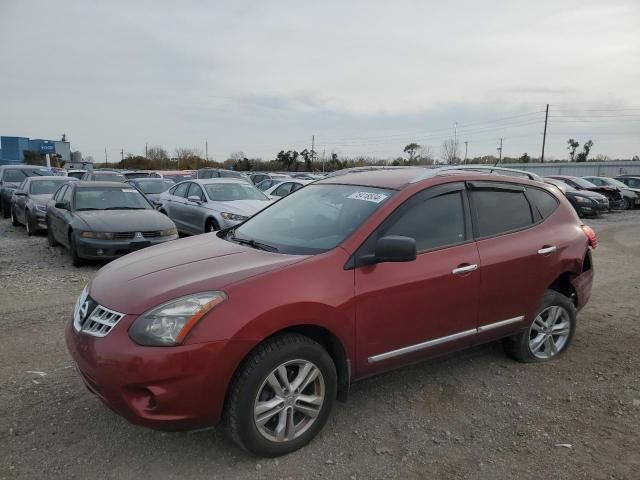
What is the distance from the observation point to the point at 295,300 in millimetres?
2838

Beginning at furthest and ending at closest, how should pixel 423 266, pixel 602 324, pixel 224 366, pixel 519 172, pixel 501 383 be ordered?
pixel 602 324 < pixel 519 172 < pixel 501 383 < pixel 423 266 < pixel 224 366

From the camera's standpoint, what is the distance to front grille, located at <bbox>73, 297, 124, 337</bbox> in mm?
2746

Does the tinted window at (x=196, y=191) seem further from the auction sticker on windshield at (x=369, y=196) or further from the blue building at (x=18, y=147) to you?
the blue building at (x=18, y=147)

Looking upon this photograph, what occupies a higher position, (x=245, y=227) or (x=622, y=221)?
(x=245, y=227)

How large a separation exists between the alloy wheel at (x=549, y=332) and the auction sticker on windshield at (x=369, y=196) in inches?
73.5

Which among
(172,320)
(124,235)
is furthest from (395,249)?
(124,235)

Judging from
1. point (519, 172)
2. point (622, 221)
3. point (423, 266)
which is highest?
point (519, 172)

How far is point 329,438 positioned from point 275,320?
0.97 meters

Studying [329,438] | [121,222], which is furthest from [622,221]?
[329,438]

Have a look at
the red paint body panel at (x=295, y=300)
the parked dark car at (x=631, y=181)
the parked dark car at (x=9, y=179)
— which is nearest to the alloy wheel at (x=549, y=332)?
the red paint body panel at (x=295, y=300)

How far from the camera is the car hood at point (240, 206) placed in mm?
10159

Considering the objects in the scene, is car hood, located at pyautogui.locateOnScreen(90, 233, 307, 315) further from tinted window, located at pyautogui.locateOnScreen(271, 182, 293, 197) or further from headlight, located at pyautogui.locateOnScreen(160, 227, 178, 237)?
tinted window, located at pyautogui.locateOnScreen(271, 182, 293, 197)

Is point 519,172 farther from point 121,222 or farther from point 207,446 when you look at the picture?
point 121,222

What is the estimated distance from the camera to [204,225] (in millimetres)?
10648
